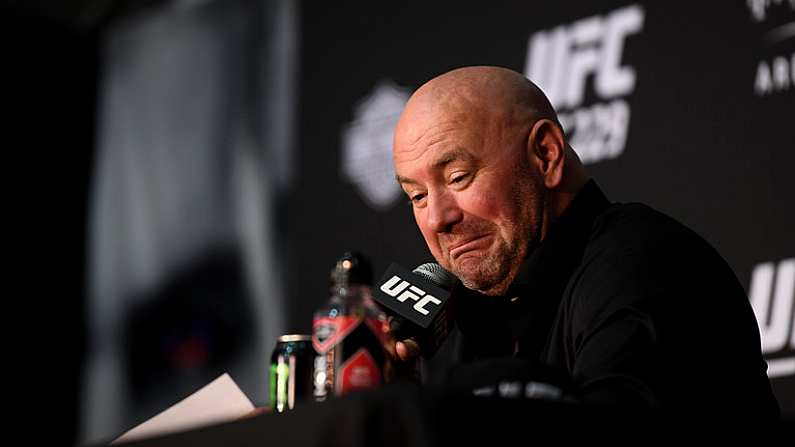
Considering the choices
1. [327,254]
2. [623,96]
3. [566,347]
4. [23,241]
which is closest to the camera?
[566,347]

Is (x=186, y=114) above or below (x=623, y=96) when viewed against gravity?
above

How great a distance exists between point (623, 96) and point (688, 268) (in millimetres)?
1324

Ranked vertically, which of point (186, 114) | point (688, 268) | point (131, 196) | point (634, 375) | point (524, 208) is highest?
point (186, 114)

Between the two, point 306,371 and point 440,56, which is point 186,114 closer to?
point 440,56

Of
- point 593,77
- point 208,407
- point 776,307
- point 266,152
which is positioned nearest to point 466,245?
point 208,407

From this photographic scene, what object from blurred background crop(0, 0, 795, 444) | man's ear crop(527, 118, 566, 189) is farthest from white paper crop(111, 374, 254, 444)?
blurred background crop(0, 0, 795, 444)

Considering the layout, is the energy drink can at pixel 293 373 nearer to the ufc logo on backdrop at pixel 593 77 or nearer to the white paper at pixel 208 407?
the white paper at pixel 208 407

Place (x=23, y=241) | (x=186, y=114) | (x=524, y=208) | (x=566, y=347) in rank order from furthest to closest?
1. (x=23, y=241)
2. (x=186, y=114)
3. (x=524, y=208)
4. (x=566, y=347)

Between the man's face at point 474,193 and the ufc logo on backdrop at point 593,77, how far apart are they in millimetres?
893

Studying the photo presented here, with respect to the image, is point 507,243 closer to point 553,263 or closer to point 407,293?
point 553,263

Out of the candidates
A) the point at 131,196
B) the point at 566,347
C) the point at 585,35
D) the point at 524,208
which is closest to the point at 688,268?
the point at 566,347

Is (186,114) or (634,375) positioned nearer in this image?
(634,375)

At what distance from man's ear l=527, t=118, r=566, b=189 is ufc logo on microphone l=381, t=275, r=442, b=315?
0.46 meters

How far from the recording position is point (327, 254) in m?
3.36
